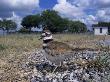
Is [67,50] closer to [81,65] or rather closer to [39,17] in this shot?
[81,65]

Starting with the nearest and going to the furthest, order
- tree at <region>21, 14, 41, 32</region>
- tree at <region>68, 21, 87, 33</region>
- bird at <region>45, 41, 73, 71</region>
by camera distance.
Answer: bird at <region>45, 41, 73, 71</region>, tree at <region>21, 14, 41, 32</region>, tree at <region>68, 21, 87, 33</region>

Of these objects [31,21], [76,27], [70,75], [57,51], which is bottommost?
[70,75]

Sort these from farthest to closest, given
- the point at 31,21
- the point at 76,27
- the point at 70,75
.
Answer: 1. the point at 76,27
2. the point at 31,21
3. the point at 70,75

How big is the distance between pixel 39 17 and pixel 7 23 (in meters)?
13.9

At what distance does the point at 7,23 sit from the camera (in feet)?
418

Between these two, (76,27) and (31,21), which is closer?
(31,21)

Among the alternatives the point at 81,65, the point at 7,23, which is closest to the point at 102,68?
the point at 81,65

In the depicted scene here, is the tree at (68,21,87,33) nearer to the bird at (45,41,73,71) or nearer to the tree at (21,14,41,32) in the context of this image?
the tree at (21,14,41,32)

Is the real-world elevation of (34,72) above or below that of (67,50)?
below

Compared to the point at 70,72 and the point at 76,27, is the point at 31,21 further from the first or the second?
the point at 70,72

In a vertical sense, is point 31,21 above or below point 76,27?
above

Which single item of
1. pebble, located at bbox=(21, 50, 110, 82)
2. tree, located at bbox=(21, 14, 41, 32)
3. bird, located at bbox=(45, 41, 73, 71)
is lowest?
pebble, located at bbox=(21, 50, 110, 82)

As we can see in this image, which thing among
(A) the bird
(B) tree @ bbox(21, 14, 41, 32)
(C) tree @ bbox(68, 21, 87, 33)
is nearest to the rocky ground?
(A) the bird

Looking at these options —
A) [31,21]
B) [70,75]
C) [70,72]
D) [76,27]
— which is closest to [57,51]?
[70,72]
